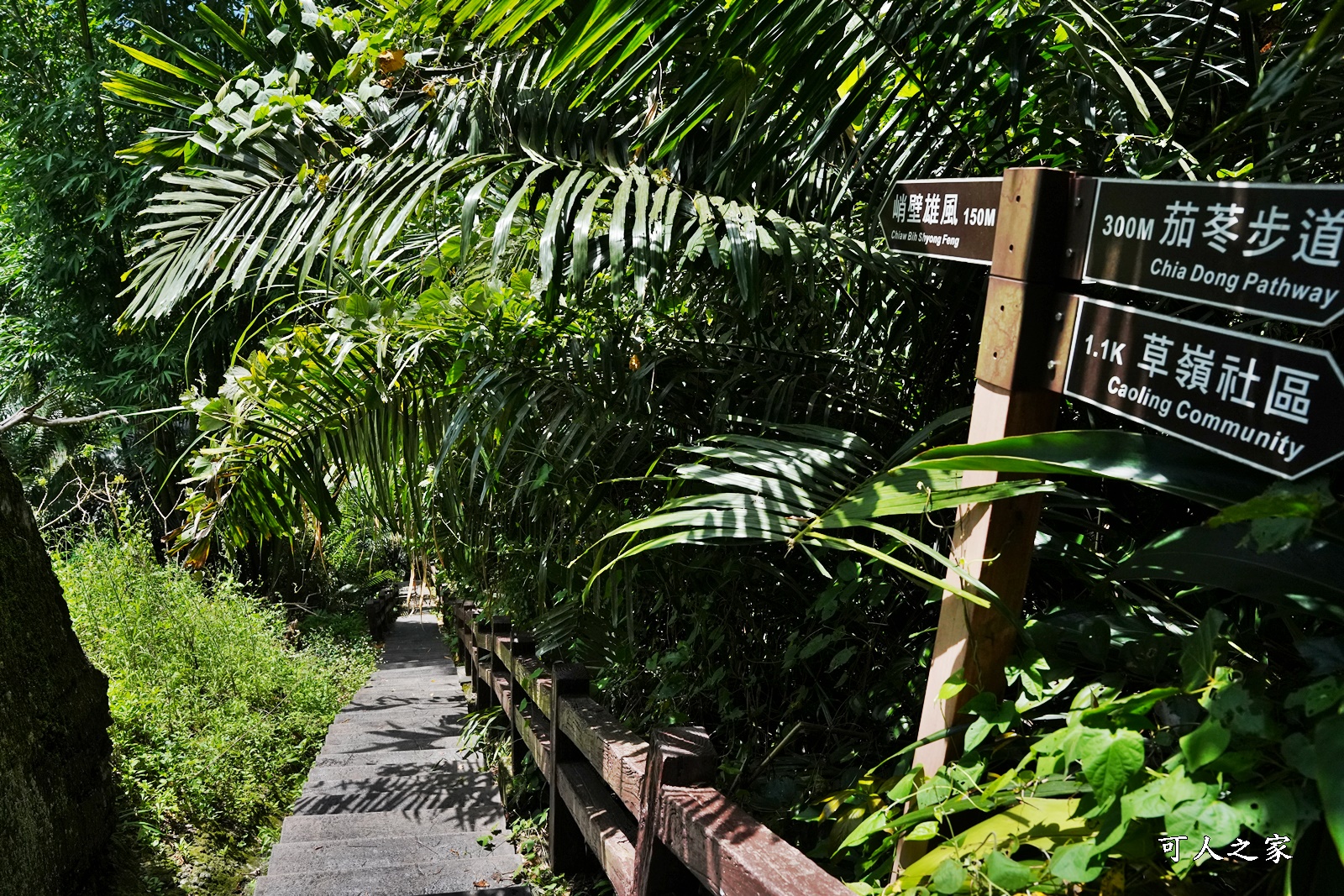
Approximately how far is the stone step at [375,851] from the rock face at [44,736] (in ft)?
1.86

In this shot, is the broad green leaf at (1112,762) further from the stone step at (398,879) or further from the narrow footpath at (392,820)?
the stone step at (398,879)

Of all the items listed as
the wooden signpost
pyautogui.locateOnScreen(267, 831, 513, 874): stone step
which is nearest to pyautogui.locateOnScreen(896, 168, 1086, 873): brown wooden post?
the wooden signpost

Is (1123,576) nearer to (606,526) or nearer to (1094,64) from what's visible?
(1094,64)

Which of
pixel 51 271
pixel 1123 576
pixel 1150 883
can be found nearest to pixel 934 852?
pixel 1150 883

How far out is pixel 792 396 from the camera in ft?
5.49

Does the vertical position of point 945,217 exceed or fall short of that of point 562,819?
it exceeds it

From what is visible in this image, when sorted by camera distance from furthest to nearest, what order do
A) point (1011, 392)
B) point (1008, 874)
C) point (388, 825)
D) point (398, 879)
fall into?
point (388, 825)
point (398, 879)
point (1011, 392)
point (1008, 874)

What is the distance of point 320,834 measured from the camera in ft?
11.6

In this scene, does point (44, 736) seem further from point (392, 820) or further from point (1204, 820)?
point (1204, 820)

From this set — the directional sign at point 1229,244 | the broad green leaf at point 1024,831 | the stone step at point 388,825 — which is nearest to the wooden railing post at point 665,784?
the broad green leaf at point 1024,831

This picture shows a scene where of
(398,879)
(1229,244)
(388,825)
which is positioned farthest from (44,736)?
(1229,244)

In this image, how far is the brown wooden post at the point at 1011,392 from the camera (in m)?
0.99

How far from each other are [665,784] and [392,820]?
2.75 m

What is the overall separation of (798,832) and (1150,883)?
2.51ft
